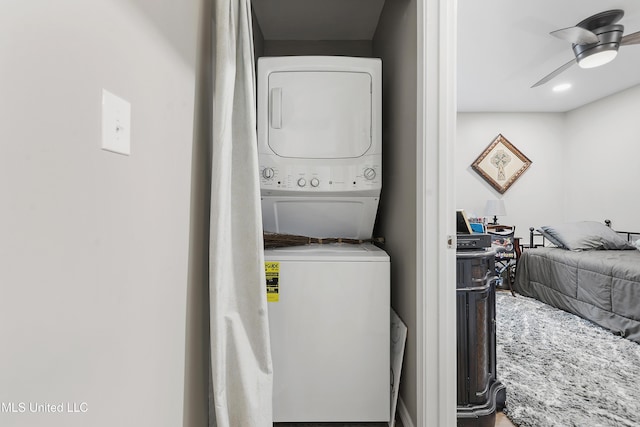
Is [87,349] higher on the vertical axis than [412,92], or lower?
lower

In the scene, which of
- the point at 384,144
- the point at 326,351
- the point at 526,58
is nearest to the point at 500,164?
the point at 526,58

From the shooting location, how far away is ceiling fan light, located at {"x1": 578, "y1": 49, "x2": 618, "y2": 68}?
2842 mm

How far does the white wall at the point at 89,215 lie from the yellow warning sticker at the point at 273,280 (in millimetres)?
536

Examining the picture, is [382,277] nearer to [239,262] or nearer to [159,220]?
[239,262]

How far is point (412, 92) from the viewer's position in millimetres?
1584

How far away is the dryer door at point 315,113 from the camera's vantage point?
182 cm

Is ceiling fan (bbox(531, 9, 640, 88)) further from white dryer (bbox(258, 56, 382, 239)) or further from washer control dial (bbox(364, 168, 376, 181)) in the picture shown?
washer control dial (bbox(364, 168, 376, 181))

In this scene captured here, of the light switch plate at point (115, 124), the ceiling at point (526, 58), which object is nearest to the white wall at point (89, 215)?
the light switch plate at point (115, 124)

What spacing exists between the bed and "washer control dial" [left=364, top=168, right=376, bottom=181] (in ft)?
8.72

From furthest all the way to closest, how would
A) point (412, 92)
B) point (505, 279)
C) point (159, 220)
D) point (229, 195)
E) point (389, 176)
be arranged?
point (505, 279) < point (389, 176) < point (412, 92) < point (229, 195) < point (159, 220)

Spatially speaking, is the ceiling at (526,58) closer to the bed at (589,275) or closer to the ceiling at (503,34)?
the ceiling at (503,34)

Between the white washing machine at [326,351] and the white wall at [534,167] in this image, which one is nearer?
the white washing machine at [326,351]

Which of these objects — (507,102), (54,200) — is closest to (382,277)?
(54,200)

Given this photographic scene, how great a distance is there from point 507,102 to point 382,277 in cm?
447
